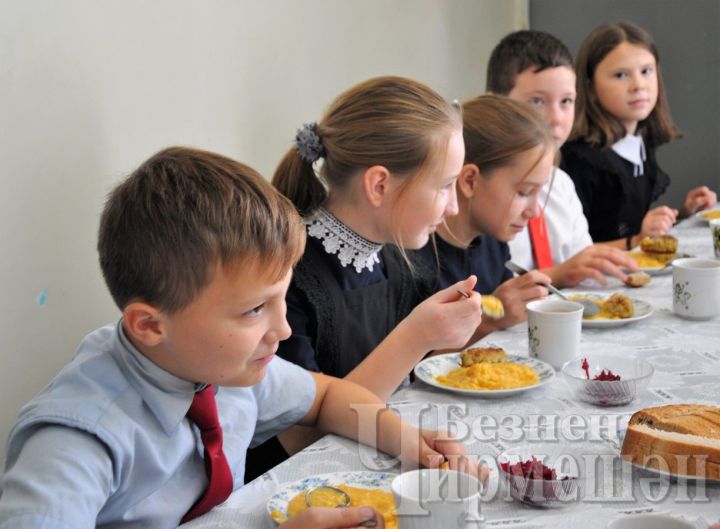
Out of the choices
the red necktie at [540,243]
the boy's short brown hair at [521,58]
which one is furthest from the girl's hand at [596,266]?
the boy's short brown hair at [521,58]

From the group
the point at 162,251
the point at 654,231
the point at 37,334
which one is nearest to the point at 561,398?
the point at 162,251

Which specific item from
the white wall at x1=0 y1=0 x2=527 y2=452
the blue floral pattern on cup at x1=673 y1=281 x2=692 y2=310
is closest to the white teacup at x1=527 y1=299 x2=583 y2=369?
the blue floral pattern on cup at x1=673 y1=281 x2=692 y2=310

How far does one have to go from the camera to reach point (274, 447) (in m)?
1.59

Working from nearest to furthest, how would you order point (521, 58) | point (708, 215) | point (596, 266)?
1. point (596, 266)
2. point (521, 58)
3. point (708, 215)

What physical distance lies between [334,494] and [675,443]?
1.26 feet

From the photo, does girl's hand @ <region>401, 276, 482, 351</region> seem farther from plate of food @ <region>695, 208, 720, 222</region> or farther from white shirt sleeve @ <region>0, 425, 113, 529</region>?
plate of food @ <region>695, 208, 720, 222</region>

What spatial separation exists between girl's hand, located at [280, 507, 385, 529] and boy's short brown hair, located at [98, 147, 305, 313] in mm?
286

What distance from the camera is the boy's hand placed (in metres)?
1.04

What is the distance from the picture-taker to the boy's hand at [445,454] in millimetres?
1040

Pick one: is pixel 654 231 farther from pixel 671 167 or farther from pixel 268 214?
pixel 671 167

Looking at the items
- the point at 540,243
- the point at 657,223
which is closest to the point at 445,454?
the point at 540,243

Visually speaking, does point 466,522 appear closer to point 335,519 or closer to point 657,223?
point 335,519

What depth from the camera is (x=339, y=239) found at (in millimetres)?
1696

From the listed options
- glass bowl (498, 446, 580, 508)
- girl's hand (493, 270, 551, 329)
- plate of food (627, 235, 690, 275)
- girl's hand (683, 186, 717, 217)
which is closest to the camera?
glass bowl (498, 446, 580, 508)
